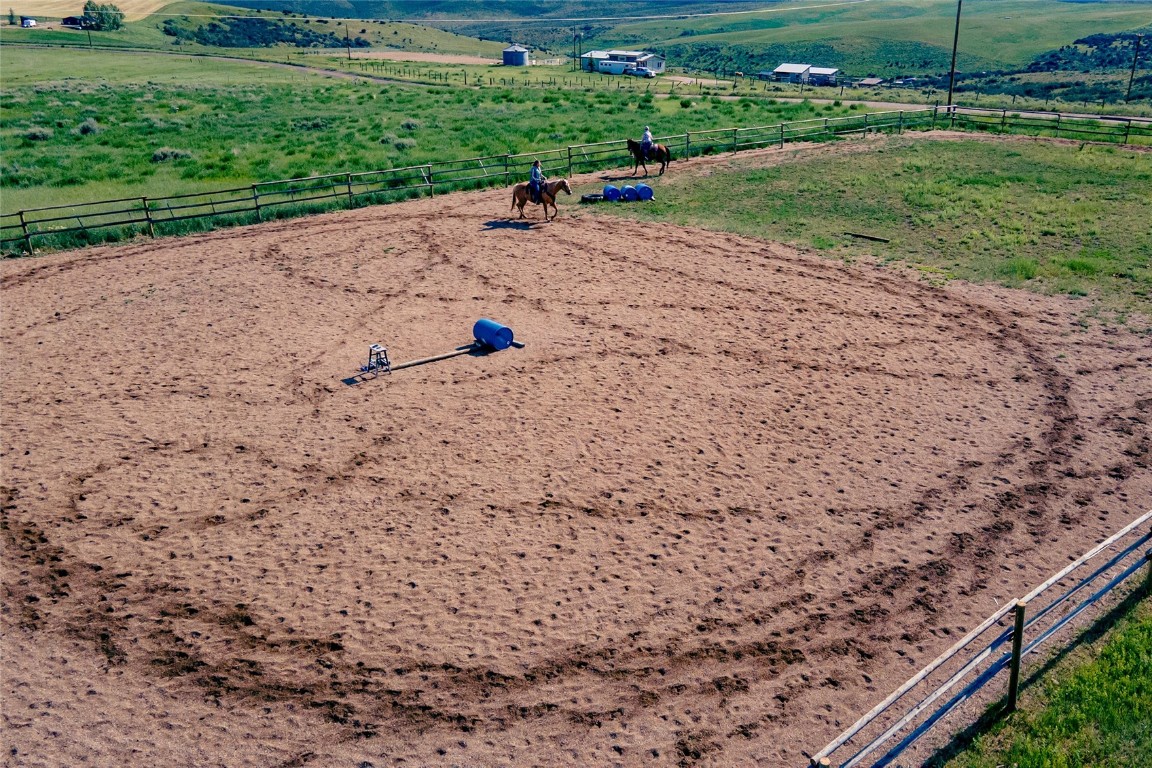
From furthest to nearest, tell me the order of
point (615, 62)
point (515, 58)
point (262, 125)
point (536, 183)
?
point (515, 58) → point (615, 62) → point (262, 125) → point (536, 183)

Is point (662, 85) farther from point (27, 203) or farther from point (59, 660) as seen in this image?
point (59, 660)

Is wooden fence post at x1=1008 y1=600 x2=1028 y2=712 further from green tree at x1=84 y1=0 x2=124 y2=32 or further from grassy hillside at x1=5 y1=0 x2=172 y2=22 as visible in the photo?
grassy hillside at x1=5 y1=0 x2=172 y2=22

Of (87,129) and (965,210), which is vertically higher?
(87,129)

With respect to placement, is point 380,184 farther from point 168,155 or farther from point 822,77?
point 822,77

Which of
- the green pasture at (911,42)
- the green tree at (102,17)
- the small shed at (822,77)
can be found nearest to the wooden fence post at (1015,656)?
the small shed at (822,77)

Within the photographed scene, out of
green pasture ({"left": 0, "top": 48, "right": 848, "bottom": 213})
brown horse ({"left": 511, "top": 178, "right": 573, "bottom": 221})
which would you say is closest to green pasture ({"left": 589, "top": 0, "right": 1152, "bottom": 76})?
green pasture ({"left": 0, "top": 48, "right": 848, "bottom": 213})

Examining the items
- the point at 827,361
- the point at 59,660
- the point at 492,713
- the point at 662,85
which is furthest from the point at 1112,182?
the point at 662,85

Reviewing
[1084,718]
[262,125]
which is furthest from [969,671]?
[262,125]
